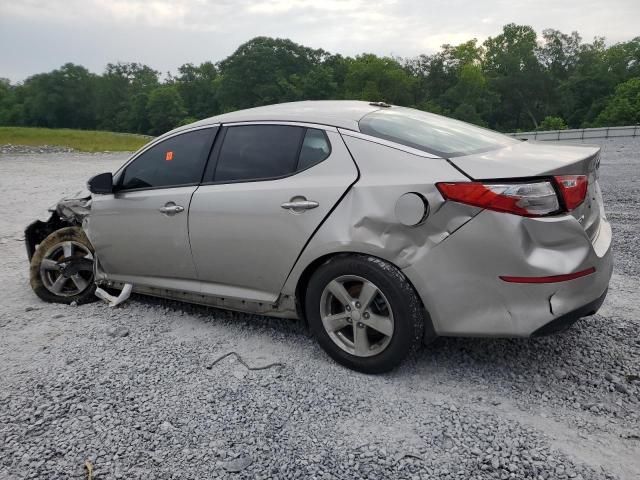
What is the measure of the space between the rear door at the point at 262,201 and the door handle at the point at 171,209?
0.41ft

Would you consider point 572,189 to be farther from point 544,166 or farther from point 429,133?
point 429,133

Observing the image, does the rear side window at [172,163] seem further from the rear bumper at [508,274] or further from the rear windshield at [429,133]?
the rear bumper at [508,274]

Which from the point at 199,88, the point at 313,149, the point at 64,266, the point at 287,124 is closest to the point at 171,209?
the point at 287,124

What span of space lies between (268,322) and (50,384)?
5.06 feet

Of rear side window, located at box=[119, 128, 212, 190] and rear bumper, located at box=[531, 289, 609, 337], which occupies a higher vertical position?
rear side window, located at box=[119, 128, 212, 190]

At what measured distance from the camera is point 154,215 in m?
A: 3.87

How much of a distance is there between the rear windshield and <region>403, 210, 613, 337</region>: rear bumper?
57 centimetres

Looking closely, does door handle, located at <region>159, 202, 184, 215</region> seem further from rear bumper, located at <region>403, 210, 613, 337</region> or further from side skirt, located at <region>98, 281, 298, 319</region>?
rear bumper, located at <region>403, 210, 613, 337</region>

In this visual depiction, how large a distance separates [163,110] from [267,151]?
8148 centimetres

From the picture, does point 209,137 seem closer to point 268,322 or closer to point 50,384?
point 268,322

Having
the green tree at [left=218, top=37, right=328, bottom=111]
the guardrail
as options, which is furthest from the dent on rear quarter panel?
the green tree at [left=218, top=37, right=328, bottom=111]

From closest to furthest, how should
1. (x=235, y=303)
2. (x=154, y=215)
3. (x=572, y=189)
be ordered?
(x=572, y=189) → (x=235, y=303) → (x=154, y=215)

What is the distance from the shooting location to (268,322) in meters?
3.94

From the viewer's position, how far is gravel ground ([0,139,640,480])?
230 cm
